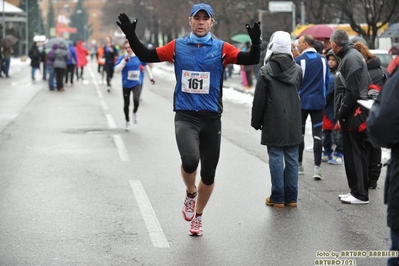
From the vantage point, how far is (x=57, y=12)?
194m

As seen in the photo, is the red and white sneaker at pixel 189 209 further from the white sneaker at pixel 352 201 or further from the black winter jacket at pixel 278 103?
the white sneaker at pixel 352 201

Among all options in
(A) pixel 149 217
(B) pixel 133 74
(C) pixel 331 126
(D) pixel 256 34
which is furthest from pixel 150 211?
(B) pixel 133 74

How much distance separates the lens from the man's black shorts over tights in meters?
7.03

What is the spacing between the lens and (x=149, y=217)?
8.15 metres

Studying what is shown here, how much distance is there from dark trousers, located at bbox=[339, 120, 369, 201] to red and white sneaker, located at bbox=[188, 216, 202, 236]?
234 centimetres

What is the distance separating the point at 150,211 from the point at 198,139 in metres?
1.58

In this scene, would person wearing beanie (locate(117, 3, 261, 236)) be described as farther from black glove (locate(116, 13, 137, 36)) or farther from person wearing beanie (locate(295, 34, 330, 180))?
person wearing beanie (locate(295, 34, 330, 180))

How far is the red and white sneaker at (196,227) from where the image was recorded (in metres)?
7.37

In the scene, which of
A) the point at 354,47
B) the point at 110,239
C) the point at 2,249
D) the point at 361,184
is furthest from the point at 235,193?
the point at 2,249

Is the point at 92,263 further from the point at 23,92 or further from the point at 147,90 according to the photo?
the point at 147,90

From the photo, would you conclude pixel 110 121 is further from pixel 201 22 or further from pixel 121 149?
pixel 201 22

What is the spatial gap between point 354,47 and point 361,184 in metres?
1.58

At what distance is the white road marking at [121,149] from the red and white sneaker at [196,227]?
487 cm

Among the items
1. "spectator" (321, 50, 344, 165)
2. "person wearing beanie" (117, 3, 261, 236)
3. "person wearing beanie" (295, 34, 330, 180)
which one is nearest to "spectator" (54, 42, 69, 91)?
"spectator" (321, 50, 344, 165)
